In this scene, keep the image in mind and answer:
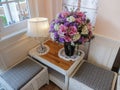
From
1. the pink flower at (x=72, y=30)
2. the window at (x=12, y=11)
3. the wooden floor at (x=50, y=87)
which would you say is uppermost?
the window at (x=12, y=11)

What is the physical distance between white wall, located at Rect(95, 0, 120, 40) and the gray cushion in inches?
17.9

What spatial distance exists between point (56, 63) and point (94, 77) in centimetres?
48

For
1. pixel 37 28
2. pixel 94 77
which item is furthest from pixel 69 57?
pixel 37 28

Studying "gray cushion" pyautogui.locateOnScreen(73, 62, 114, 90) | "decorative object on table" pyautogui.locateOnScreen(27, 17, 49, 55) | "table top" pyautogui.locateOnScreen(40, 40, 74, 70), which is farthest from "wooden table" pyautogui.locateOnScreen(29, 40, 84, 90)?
"decorative object on table" pyautogui.locateOnScreen(27, 17, 49, 55)

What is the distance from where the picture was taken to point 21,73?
1.27m

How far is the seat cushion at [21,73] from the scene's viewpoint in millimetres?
1174

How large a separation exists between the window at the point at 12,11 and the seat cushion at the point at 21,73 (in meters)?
0.55

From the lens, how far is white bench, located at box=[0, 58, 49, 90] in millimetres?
1175

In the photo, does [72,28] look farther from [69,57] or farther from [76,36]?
[69,57]

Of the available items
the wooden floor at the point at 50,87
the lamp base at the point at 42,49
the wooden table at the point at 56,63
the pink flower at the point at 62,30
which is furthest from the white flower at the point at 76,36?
the wooden floor at the point at 50,87

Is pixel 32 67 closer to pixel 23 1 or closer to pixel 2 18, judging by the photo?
pixel 2 18

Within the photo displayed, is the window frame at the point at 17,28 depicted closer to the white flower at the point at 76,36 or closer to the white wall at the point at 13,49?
the white wall at the point at 13,49

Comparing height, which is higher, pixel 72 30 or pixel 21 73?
pixel 72 30

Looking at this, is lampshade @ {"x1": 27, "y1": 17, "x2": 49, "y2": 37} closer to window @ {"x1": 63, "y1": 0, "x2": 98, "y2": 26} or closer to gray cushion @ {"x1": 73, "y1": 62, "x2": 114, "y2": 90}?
window @ {"x1": 63, "y1": 0, "x2": 98, "y2": 26}
